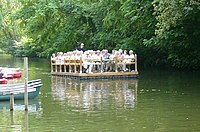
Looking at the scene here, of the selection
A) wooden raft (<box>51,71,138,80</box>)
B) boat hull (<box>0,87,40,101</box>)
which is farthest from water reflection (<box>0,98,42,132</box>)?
wooden raft (<box>51,71,138,80</box>)

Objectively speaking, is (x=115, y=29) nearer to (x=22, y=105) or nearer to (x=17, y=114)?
(x=22, y=105)

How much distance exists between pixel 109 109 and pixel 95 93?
16.2ft

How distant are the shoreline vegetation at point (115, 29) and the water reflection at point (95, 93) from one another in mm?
4094

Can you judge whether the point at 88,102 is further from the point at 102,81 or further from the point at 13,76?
the point at 13,76

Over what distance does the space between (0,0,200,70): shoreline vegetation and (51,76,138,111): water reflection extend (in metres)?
4.09

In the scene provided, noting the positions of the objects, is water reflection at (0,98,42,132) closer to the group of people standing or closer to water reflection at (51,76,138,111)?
water reflection at (51,76,138,111)

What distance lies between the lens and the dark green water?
14.9 metres

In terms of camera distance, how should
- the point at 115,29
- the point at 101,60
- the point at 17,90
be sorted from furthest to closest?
the point at 115,29 → the point at 101,60 → the point at 17,90

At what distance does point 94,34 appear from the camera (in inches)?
1858

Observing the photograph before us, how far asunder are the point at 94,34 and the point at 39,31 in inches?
190

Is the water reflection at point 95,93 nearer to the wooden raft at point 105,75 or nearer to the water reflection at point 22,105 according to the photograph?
the wooden raft at point 105,75

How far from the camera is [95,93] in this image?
22.9 meters

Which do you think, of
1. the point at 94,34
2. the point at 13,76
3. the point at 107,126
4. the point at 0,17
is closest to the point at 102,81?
the point at 13,76

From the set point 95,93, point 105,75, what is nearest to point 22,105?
point 95,93
